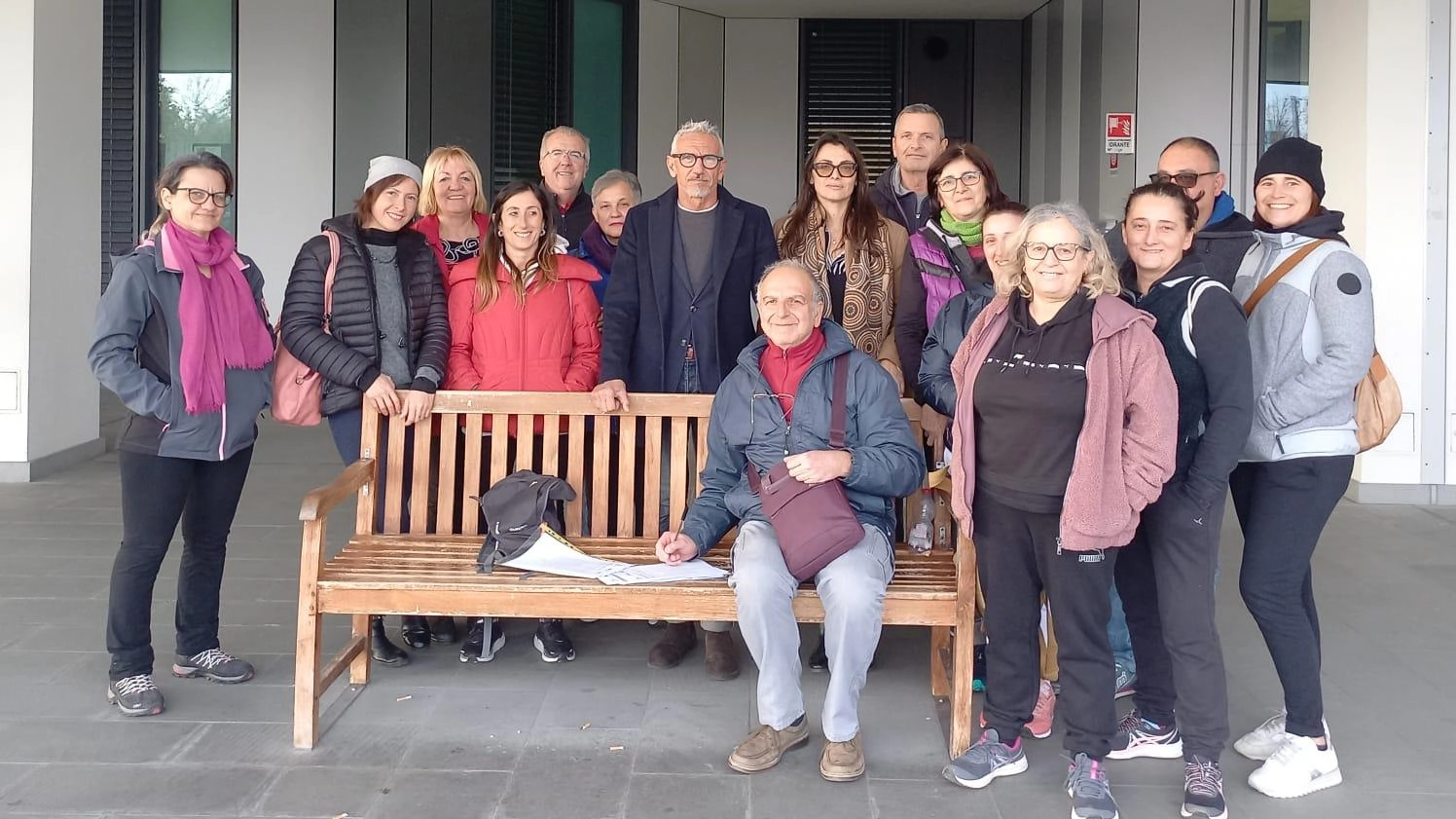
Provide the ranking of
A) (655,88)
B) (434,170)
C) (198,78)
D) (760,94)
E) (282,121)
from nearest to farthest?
(434,170)
(282,121)
(198,78)
(655,88)
(760,94)

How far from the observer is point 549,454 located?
435cm

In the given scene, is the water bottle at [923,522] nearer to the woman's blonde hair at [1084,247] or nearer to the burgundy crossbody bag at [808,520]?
the burgundy crossbody bag at [808,520]

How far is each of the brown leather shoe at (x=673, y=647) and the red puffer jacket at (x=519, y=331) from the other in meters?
0.87

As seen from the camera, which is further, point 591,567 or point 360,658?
point 360,658

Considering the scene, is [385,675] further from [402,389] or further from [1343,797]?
[1343,797]

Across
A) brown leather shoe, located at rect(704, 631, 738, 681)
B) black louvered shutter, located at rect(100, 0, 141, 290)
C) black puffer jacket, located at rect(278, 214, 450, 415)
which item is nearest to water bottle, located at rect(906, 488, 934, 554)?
brown leather shoe, located at rect(704, 631, 738, 681)

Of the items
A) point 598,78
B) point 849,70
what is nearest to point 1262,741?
point 598,78

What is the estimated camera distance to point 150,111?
36.4 feet

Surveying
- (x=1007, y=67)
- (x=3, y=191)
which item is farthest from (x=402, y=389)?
(x=1007, y=67)

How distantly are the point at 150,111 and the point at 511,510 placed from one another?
8671 mm

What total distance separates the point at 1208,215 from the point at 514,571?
2327mm

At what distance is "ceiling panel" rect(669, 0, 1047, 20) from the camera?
12.4 meters

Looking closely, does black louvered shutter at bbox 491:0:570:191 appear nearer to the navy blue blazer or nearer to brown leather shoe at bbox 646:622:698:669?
the navy blue blazer

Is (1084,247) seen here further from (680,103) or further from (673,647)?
(680,103)
